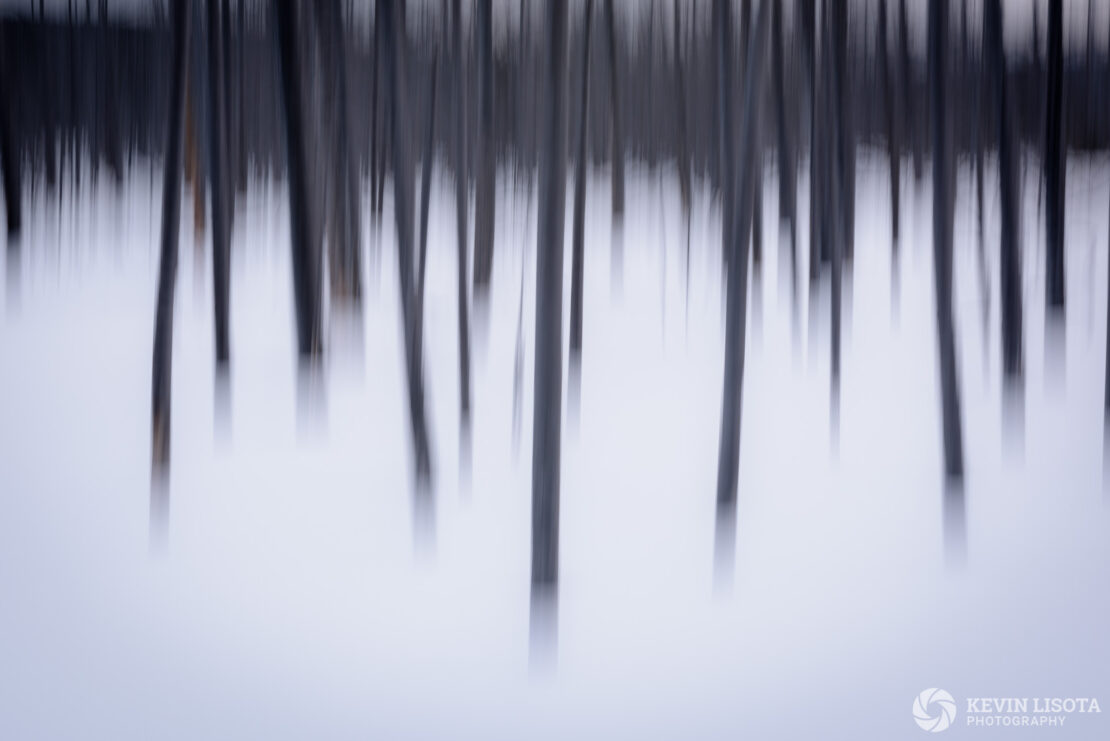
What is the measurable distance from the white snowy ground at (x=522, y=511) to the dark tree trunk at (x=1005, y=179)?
0.31ft

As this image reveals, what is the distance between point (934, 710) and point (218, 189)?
1.33 metres

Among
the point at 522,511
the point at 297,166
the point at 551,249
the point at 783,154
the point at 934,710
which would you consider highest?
the point at 783,154

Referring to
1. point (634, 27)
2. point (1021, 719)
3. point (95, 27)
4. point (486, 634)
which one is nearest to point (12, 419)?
point (95, 27)

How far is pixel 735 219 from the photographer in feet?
3.31

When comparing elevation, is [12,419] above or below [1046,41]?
below

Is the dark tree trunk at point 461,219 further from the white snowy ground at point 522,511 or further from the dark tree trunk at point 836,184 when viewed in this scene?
the dark tree trunk at point 836,184

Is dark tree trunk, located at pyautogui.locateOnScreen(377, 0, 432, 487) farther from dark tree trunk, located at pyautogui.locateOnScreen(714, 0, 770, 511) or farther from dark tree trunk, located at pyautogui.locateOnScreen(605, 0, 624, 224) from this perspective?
dark tree trunk, located at pyautogui.locateOnScreen(714, 0, 770, 511)

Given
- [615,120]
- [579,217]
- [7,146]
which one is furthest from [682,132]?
[7,146]

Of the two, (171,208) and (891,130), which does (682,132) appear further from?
(171,208)

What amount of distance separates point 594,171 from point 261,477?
0.81 metres

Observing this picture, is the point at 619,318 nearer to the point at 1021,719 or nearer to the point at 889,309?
the point at 889,309

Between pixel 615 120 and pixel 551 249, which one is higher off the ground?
pixel 615 120

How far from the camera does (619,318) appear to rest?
1389mm

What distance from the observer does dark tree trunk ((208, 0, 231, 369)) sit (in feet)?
3.35
